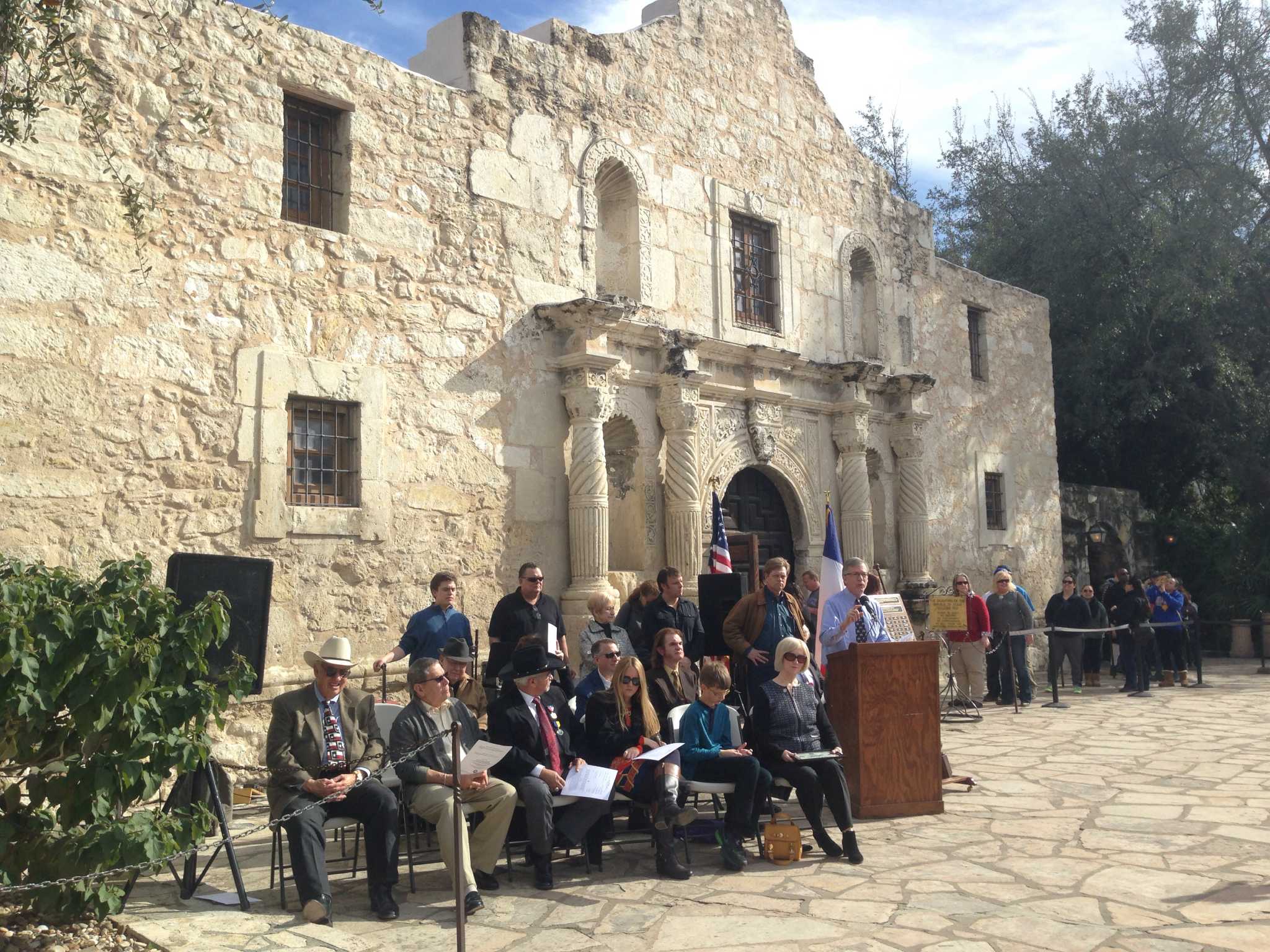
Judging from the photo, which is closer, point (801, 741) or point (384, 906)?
point (384, 906)

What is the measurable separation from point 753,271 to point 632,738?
7899mm

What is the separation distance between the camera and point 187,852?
15.9 ft

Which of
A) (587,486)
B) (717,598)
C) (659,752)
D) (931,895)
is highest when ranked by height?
(587,486)

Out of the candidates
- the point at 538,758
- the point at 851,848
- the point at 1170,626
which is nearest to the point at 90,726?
the point at 538,758

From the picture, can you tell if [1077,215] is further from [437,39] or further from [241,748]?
[241,748]

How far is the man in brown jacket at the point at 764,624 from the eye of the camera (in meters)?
7.79

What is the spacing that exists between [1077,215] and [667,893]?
18.2 meters

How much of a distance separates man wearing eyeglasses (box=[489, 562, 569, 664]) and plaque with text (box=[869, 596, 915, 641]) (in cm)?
223

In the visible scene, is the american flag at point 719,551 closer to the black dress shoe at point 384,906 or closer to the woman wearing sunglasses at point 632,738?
the woman wearing sunglasses at point 632,738

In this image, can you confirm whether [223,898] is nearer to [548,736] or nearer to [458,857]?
[458,857]

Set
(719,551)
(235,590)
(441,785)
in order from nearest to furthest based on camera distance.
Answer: (441,785), (235,590), (719,551)

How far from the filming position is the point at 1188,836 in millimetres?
6531

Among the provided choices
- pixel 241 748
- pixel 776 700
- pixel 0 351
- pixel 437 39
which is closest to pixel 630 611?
pixel 776 700

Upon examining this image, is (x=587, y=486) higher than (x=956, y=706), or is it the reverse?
(x=587, y=486)
